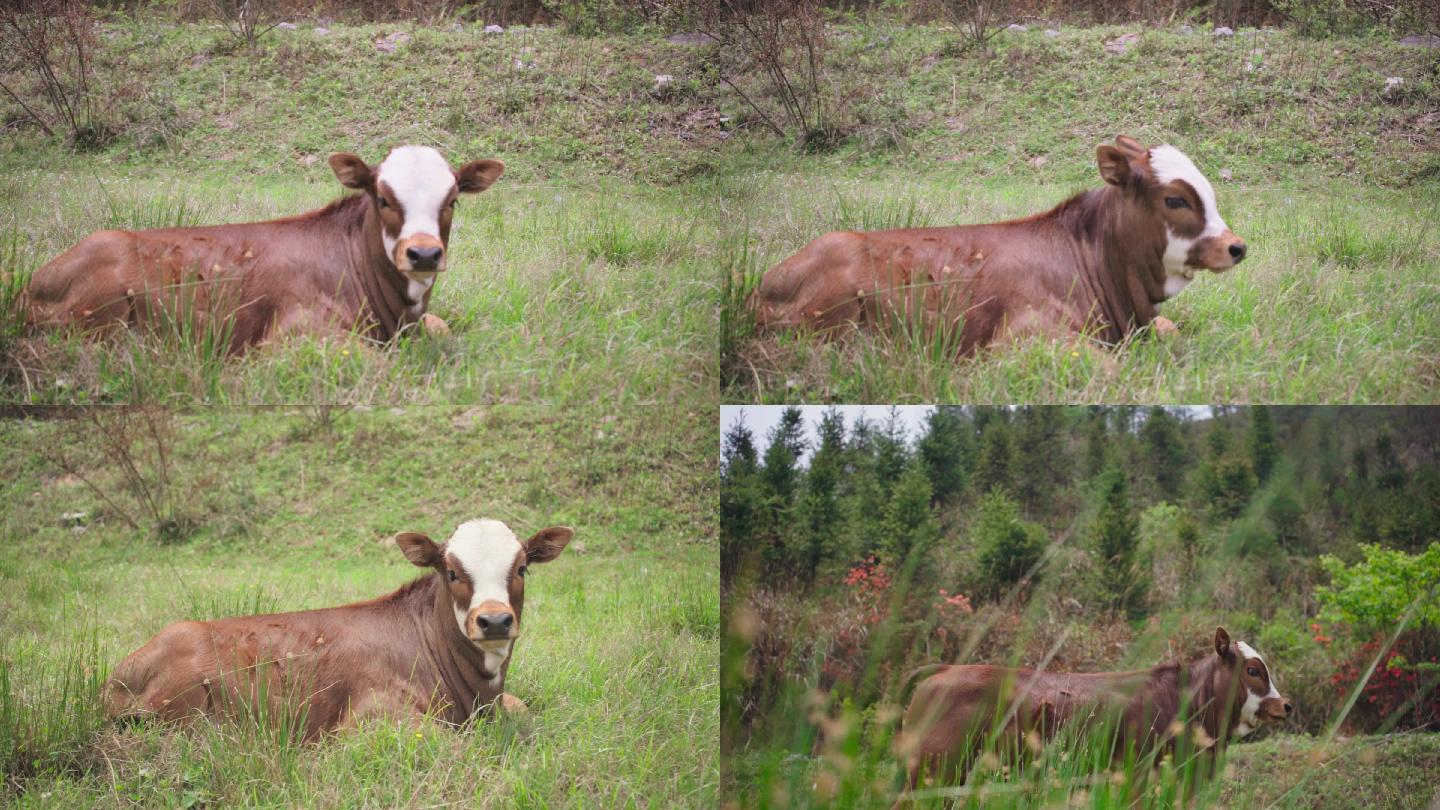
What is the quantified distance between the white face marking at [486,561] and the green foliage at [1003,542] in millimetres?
1918

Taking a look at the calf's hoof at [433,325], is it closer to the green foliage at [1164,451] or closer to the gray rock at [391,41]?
the gray rock at [391,41]

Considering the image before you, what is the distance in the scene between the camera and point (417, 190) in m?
4.37

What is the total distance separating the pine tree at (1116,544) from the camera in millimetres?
4688

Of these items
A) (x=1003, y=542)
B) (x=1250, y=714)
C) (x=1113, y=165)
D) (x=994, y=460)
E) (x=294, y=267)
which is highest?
(x=1113, y=165)

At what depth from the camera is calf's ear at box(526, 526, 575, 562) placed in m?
4.31

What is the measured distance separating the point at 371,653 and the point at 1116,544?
3165mm

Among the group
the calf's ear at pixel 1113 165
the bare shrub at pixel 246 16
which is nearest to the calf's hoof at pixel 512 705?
the bare shrub at pixel 246 16

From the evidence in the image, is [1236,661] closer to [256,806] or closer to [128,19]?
[256,806]

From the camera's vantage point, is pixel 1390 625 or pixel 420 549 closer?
pixel 420 549

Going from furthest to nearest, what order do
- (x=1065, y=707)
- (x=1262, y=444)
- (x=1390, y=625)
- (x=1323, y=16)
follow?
1. (x=1323, y=16)
2. (x=1390, y=625)
3. (x=1262, y=444)
4. (x=1065, y=707)

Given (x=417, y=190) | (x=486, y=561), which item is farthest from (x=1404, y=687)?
(x=417, y=190)

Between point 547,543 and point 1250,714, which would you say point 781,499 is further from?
point 1250,714

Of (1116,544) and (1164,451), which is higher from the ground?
(1164,451)

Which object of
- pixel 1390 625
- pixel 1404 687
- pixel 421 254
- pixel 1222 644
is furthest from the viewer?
pixel 1404 687
